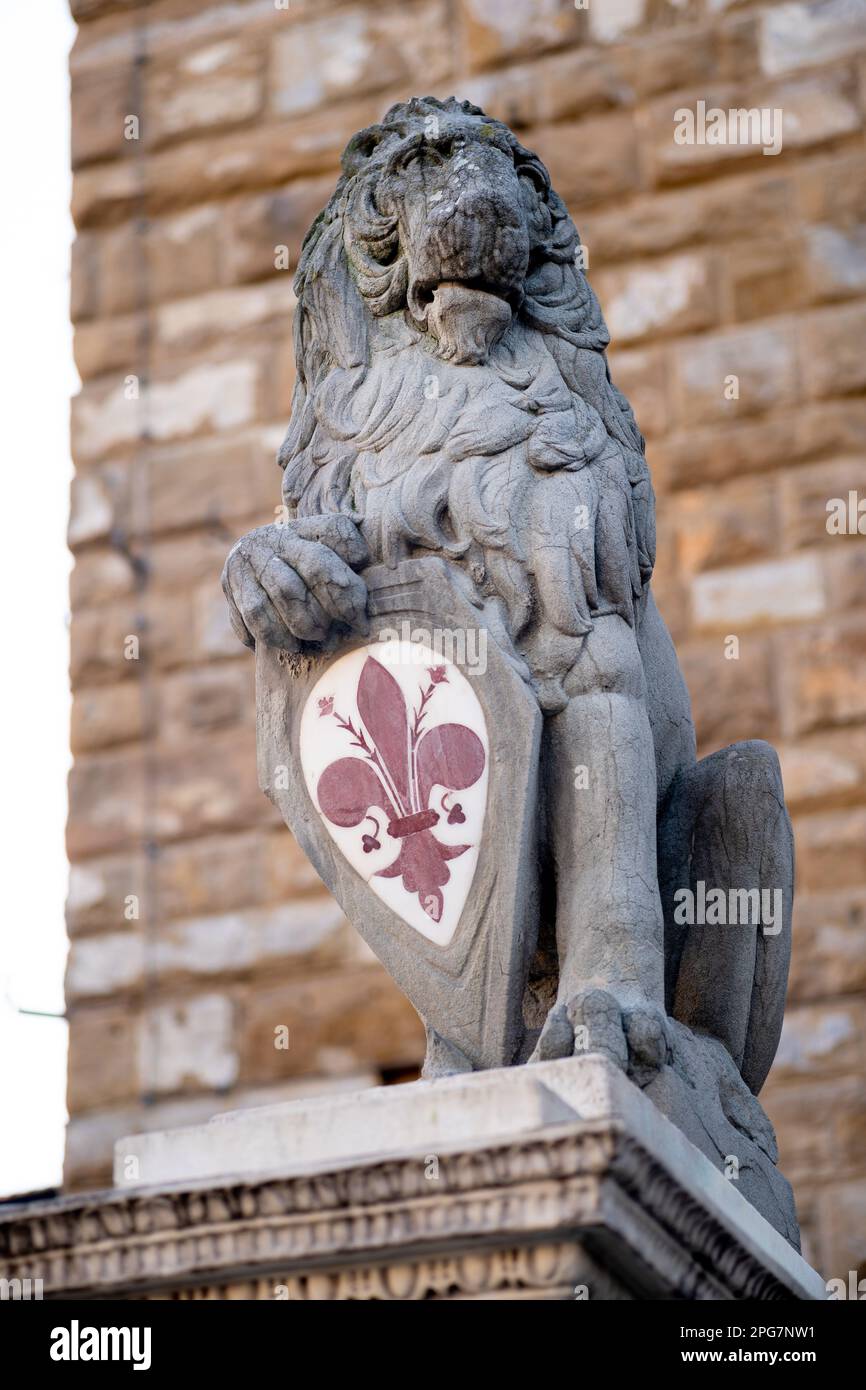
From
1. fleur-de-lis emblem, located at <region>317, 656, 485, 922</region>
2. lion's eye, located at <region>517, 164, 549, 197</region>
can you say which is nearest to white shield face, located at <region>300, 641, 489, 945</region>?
fleur-de-lis emblem, located at <region>317, 656, 485, 922</region>

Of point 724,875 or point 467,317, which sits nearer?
point 467,317

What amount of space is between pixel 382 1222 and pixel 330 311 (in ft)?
5.26

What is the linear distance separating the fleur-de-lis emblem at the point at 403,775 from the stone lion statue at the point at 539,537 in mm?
127

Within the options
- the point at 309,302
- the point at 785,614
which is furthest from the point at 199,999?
the point at 309,302

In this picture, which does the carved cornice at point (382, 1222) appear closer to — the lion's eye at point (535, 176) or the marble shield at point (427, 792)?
the marble shield at point (427, 792)

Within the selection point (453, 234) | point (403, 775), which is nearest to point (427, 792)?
point (403, 775)

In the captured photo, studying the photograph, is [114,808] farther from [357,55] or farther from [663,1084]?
[663,1084]

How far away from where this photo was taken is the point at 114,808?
7.79m

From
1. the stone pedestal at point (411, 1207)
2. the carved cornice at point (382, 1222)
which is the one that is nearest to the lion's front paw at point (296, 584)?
the stone pedestal at point (411, 1207)

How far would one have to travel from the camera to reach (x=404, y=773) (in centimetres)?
416

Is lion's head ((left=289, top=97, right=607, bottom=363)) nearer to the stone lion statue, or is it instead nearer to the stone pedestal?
the stone lion statue

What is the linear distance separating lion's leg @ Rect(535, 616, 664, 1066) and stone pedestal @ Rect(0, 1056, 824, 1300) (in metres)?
0.36

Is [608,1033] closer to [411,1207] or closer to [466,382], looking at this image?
[411,1207]

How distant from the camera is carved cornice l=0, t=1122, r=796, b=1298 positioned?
11.4ft
